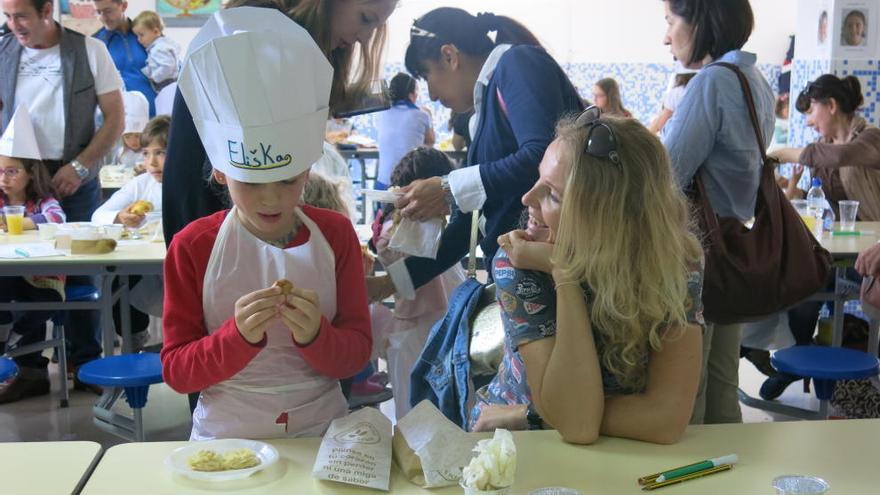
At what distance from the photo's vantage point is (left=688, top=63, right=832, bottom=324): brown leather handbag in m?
2.48

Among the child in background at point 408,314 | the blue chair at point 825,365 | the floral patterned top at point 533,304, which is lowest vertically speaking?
the blue chair at point 825,365

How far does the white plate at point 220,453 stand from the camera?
1396mm

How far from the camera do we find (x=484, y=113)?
2.49 meters

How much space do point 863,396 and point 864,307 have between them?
0.42m

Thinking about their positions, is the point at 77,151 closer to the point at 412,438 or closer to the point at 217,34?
the point at 217,34

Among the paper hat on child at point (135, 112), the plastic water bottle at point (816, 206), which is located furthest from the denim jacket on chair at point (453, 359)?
the paper hat on child at point (135, 112)

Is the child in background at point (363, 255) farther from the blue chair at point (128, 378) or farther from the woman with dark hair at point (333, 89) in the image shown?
the blue chair at point (128, 378)

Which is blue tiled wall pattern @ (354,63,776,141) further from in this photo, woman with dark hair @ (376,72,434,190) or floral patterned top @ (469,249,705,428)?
floral patterned top @ (469,249,705,428)

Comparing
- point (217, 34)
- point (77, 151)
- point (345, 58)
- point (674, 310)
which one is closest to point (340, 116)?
point (345, 58)

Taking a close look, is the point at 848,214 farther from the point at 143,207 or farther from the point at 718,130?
the point at 143,207

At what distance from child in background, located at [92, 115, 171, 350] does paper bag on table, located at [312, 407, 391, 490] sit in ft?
9.23

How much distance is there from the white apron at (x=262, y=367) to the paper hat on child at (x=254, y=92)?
168mm

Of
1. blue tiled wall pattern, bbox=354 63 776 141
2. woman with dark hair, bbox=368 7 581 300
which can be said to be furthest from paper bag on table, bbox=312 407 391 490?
blue tiled wall pattern, bbox=354 63 776 141

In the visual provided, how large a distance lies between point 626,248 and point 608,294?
0.10 metres
